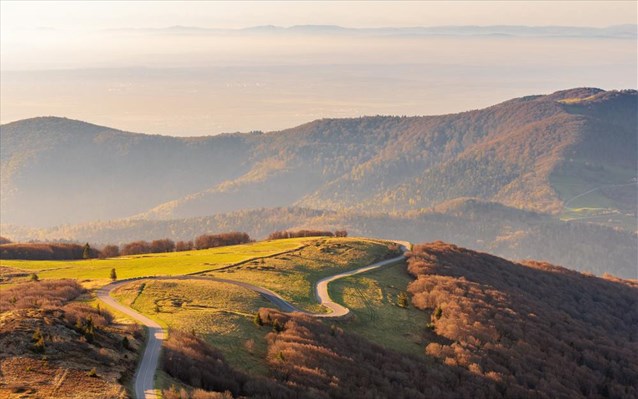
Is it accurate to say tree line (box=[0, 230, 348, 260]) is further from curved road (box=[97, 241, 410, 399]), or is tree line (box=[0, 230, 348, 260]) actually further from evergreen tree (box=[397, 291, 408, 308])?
evergreen tree (box=[397, 291, 408, 308])

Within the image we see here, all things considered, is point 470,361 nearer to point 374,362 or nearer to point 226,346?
point 374,362

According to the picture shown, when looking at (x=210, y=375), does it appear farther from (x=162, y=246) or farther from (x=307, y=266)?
(x=162, y=246)

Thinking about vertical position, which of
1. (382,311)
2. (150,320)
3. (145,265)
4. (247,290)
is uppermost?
(150,320)

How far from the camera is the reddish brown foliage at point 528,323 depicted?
6800 centimetres

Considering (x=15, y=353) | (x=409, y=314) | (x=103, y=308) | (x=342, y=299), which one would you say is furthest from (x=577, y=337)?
(x=15, y=353)

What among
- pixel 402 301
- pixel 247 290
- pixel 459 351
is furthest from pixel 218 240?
pixel 459 351

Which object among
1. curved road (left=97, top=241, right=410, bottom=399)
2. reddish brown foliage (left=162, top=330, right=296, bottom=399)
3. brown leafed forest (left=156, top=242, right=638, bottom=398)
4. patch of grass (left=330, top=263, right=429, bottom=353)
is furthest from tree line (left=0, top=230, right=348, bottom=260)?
reddish brown foliage (left=162, top=330, right=296, bottom=399)

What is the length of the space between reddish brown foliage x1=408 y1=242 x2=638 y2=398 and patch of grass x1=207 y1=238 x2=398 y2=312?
7.66 metres

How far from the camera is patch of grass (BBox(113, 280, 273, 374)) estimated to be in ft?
187

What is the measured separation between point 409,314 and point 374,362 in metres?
21.7

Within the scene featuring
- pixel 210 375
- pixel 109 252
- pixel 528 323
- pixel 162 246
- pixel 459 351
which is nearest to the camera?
pixel 210 375

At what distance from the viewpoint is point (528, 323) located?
81688 millimetres

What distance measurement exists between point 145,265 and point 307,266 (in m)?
20.6

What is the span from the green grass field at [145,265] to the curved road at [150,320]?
612 cm
